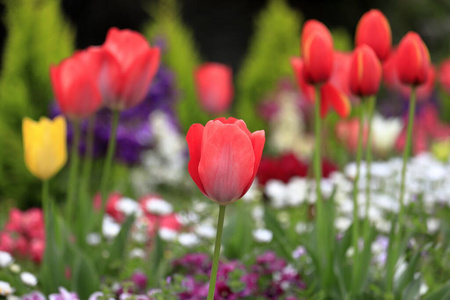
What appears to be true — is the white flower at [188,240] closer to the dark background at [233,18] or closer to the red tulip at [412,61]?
the red tulip at [412,61]

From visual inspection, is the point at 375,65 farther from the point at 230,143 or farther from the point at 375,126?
the point at 375,126

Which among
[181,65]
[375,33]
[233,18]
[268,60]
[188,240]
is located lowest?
[188,240]

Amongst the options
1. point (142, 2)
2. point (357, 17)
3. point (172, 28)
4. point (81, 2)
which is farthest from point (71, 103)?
point (357, 17)

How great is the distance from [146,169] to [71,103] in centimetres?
257

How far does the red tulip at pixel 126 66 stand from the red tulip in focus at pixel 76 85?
52mm

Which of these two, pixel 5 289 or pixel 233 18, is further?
pixel 233 18

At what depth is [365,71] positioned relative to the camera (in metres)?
1.21

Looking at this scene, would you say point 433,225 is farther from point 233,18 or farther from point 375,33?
point 233,18

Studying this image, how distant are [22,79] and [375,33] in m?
2.97

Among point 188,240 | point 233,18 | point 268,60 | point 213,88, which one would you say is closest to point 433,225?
point 188,240

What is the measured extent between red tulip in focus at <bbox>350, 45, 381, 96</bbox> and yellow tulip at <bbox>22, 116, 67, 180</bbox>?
0.78 metres

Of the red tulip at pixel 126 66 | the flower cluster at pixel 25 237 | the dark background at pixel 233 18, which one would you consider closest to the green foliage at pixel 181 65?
the dark background at pixel 233 18

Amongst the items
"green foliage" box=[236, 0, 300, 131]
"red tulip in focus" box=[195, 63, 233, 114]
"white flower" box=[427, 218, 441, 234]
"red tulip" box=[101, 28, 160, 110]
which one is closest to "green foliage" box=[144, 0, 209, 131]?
"green foliage" box=[236, 0, 300, 131]

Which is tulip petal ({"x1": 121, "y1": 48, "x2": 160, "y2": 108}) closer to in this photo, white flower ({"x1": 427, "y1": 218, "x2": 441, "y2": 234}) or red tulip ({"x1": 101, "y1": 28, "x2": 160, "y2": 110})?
red tulip ({"x1": 101, "y1": 28, "x2": 160, "y2": 110})
